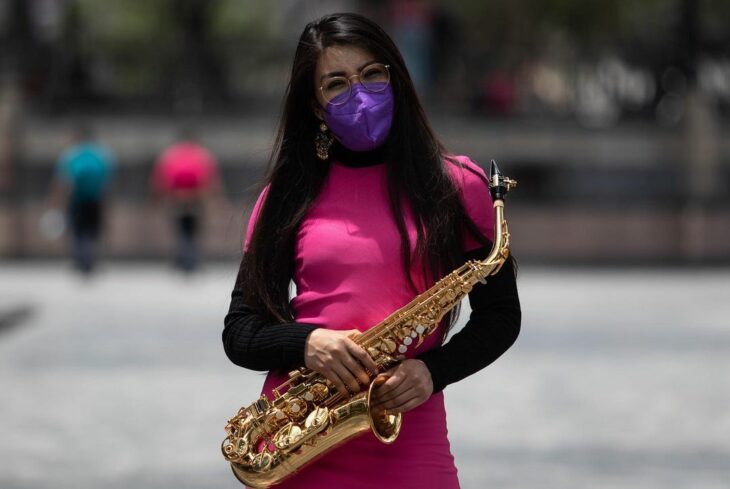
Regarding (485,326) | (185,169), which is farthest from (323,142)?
(185,169)

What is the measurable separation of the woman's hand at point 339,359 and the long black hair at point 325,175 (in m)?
0.19

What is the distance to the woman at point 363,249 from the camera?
13.8ft

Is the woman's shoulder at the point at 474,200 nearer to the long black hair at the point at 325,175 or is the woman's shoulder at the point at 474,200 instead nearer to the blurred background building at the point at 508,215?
the long black hair at the point at 325,175

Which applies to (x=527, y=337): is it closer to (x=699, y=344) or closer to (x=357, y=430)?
(x=699, y=344)

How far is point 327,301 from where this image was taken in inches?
167

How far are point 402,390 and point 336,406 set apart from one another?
0.52 ft

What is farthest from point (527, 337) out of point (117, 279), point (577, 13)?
point (577, 13)

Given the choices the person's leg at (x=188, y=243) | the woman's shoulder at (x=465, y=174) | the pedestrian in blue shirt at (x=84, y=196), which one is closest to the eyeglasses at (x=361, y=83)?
the woman's shoulder at (x=465, y=174)

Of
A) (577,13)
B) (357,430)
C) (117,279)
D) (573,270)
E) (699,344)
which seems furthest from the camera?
(577,13)

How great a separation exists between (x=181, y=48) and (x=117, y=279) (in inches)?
526

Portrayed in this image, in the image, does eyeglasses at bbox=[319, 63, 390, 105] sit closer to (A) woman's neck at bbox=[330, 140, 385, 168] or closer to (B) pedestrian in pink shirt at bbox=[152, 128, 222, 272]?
(A) woman's neck at bbox=[330, 140, 385, 168]

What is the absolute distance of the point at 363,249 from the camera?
4.21 m

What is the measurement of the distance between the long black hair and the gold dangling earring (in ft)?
0.11

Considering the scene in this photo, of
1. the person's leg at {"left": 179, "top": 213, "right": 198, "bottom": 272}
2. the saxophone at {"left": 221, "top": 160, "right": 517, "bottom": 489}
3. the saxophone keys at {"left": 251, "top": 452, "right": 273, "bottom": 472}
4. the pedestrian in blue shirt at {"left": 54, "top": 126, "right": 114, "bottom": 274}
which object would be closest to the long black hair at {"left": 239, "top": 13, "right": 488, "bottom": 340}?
the saxophone at {"left": 221, "top": 160, "right": 517, "bottom": 489}
